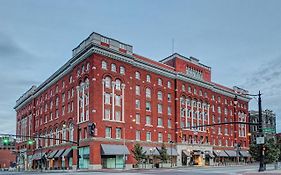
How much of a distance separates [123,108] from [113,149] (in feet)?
29.9

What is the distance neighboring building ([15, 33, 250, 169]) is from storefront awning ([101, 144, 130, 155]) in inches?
8.5

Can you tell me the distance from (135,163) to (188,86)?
28139mm

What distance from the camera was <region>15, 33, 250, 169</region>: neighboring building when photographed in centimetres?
6662

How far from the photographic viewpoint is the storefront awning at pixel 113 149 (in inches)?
2501

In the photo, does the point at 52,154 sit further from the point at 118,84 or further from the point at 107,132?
the point at 118,84

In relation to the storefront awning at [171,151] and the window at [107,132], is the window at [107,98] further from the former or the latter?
the storefront awning at [171,151]

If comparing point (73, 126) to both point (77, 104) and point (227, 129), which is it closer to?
point (77, 104)

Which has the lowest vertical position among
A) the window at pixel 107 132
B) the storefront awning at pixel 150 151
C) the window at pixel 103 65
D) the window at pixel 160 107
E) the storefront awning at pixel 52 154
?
the storefront awning at pixel 52 154

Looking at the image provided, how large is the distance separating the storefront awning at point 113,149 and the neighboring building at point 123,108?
0.21 meters

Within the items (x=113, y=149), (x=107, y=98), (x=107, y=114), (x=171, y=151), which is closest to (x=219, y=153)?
(x=171, y=151)

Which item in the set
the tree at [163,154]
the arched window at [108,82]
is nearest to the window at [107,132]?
the arched window at [108,82]

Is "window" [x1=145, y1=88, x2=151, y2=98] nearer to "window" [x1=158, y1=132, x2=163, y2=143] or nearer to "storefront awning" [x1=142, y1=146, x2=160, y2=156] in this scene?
"window" [x1=158, y1=132, x2=163, y2=143]

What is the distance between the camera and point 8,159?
151m

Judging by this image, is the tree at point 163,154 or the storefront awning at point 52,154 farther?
the storefront awning at point 52,154
